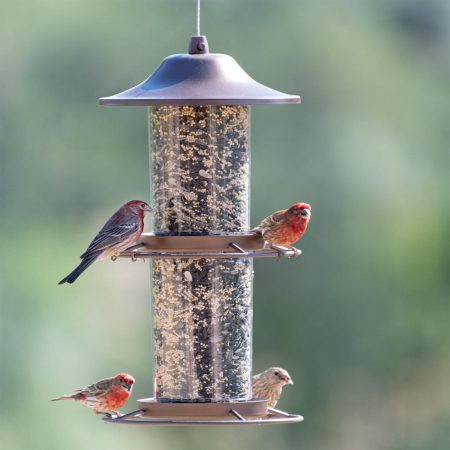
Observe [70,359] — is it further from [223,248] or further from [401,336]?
[223,248]

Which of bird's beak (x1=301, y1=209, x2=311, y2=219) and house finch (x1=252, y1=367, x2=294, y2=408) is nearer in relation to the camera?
bird's beak (x1=301, y1=209, x2=311, y2=219)

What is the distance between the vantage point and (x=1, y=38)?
93.3ft

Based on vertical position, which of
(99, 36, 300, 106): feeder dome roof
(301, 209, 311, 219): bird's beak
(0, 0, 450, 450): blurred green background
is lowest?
(0, 0, 450, 450): blurred green background

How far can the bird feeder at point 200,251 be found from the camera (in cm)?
1020

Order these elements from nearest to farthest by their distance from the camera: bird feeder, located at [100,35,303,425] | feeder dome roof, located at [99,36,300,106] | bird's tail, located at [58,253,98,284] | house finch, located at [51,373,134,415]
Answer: feeder dome roof, located at [99,36,300,106]
bird feeder, located at [100,35,303,425]
bird's tail, located at [58,253,98,284]
house finch, located at [51,373,134,415]

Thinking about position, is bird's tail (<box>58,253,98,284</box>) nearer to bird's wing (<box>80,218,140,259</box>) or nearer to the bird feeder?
bird's wing (<box>80,218,140,259</box>)

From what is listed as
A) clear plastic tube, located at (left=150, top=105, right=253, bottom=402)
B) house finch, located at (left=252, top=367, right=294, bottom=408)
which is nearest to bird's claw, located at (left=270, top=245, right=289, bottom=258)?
clear plastic tube, located at (left=150, top=105, right=253, bottom=402)

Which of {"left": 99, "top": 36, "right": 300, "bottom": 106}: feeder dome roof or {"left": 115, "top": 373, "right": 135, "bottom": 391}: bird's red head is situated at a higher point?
{"left": 99, "top": 36, "right": 300, "bottom": 106}: feeder dome roof

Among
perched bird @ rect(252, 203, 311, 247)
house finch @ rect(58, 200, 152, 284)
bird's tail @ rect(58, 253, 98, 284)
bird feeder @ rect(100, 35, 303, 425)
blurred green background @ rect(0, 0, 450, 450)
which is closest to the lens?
bird feeder @ rect(100, 35, 303, 425)

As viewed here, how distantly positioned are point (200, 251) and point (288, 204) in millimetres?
12120

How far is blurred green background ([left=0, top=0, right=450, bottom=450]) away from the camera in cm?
2281

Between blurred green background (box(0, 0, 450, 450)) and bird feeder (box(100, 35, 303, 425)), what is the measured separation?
380 inches

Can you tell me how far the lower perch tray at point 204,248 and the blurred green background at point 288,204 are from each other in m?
9.90

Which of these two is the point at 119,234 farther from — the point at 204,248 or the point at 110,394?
the point at 110,394
